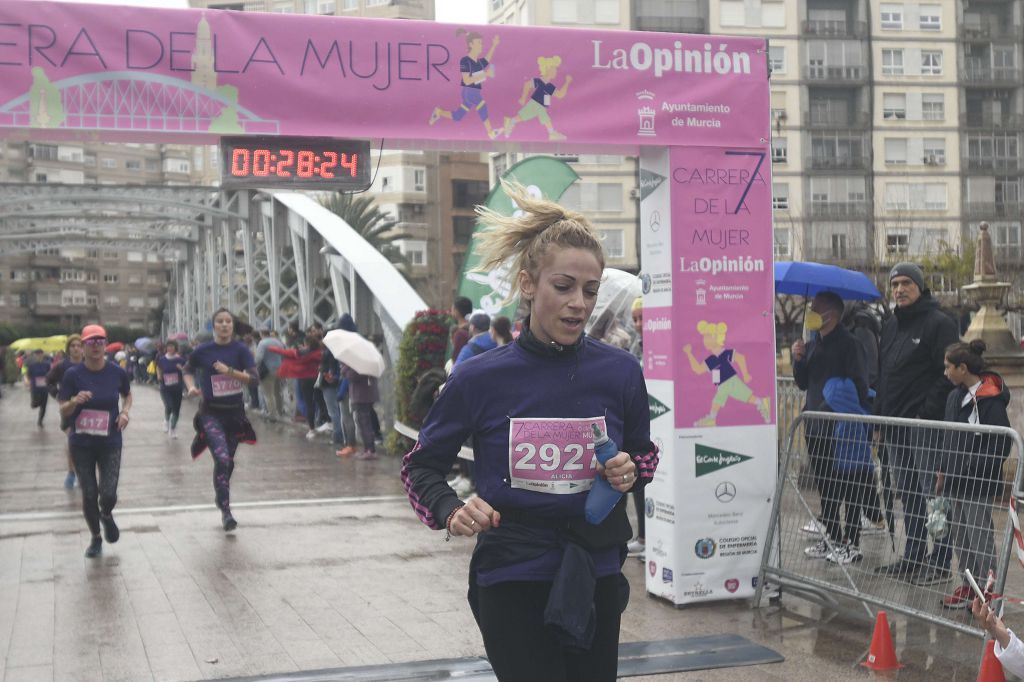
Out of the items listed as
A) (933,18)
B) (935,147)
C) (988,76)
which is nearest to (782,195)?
(935,147)

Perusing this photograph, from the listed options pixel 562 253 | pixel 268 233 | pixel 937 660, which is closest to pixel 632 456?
pixel 562 253

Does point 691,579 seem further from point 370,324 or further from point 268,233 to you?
point 268,233

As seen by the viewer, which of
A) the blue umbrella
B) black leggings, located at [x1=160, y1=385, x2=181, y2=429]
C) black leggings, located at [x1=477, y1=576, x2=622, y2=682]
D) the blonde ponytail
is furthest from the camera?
black leggings, located at [x1=160, y1=385, x2=181, y2=429]

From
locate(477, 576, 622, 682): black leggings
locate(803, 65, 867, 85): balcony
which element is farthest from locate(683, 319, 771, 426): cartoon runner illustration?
locate(803, 65, 867, 85): balcony

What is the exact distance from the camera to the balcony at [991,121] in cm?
6975

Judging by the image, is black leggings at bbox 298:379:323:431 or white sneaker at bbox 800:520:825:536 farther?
black leggings at bbox 298:379:323:431

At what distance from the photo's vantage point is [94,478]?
9.51m

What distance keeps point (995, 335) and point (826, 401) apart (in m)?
6.99

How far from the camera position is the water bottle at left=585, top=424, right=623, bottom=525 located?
328 centimetres

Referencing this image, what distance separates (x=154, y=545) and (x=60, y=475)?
6.68 meters

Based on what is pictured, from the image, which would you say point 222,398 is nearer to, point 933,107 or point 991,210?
point 991,210

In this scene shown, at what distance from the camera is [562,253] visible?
3406 millimetres

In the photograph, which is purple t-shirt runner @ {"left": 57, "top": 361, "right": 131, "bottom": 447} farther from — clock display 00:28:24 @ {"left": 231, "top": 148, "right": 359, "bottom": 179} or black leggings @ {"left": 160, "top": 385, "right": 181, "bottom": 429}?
black leggings @ {"left": 160, "top": 385, "right": 181, "bottom": 429}

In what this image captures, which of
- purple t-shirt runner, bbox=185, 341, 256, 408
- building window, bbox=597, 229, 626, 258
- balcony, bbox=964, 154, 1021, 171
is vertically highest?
balcony, bbox=964, 154, 1021, 171
